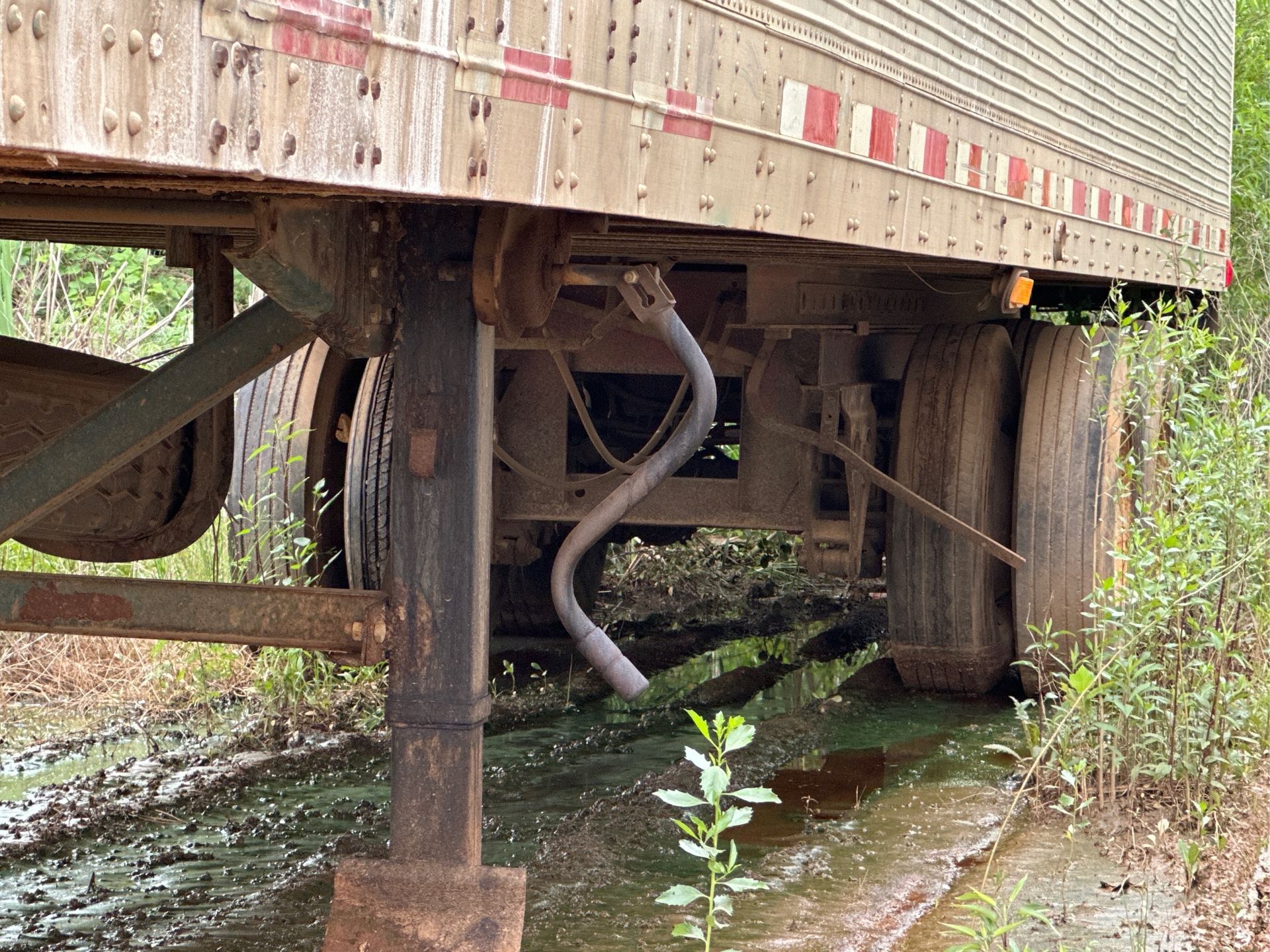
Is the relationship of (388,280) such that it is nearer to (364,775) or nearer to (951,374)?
(364,775)

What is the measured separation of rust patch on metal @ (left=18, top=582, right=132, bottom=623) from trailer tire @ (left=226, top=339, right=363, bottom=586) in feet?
5.97

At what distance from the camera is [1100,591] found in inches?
146

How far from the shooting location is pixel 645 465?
112 inches

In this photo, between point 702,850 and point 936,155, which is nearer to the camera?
point 702,850

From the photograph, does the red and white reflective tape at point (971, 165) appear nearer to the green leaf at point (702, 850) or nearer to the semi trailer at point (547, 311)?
the semi trailer at point (547, 311)

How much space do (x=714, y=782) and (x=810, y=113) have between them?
1.17 metres

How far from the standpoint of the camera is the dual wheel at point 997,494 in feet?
15.5

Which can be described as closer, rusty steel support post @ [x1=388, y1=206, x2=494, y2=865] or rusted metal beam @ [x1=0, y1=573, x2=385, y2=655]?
rusty steel support post @ [x1=388, y1=206, x2=494, y2=865]

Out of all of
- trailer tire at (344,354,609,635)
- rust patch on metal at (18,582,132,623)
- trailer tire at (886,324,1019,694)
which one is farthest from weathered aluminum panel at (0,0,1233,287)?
trailer tire at (344,354,609,635)

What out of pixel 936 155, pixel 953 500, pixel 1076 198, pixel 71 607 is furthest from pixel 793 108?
pixel 953 500

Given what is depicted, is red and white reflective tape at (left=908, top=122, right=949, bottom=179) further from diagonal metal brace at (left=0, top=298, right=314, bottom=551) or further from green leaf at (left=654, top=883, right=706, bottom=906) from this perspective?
green leaf at (left=654, top=883, right=706, bottom=906)

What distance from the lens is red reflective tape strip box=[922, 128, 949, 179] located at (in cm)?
325

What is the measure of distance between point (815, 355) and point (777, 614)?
2.68 metres

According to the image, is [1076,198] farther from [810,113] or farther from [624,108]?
[624,108]
